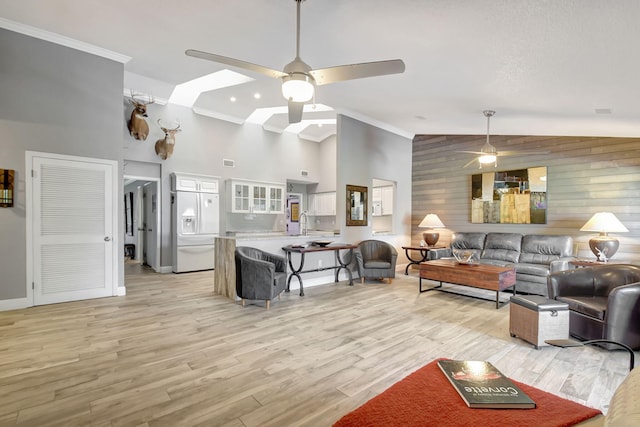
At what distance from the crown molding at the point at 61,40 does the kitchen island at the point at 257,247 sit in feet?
10.2

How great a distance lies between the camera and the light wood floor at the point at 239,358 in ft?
6.68

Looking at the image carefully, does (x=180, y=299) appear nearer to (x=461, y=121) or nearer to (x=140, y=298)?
(x=140, y=298)

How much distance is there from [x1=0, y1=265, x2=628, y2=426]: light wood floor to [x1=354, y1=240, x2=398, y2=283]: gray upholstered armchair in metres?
1.37

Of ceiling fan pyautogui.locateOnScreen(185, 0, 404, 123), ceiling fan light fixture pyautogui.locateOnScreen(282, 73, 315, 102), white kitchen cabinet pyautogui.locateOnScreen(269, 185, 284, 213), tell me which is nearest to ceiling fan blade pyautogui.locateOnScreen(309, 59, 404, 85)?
ceiling fan pyautogui.locateOnScreen(185, 0, 404, 123)

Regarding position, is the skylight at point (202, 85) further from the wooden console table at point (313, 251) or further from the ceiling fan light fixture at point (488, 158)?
the ceiling fan light fixture at point (488, 158)

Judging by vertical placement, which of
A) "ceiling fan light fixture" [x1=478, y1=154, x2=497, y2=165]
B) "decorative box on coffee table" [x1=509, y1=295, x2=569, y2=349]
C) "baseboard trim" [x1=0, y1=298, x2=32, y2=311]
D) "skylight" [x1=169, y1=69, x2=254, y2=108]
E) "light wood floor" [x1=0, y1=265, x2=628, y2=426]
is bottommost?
"light wood floor" [x1=0, y1=265, x2=628, y2=426]

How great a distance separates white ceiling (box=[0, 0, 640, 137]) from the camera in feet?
8.27

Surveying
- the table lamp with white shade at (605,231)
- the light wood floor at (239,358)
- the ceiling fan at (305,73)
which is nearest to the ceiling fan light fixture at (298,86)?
the ceiling fan at (305,73)

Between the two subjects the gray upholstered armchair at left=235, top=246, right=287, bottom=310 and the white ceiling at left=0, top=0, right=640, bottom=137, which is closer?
the white ceiling at left=0, top=0, right=640, bottom=137

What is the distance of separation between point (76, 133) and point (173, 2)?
258cm

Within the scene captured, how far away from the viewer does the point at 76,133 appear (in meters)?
4.37

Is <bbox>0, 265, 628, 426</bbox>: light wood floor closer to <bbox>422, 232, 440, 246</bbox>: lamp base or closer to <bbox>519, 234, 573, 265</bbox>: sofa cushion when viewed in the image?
<bbox>519, 234, 573, 265</bbox>: sofa cushion

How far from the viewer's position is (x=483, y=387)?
47.3 inches

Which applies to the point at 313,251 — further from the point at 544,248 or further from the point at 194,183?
the point at 544,248
